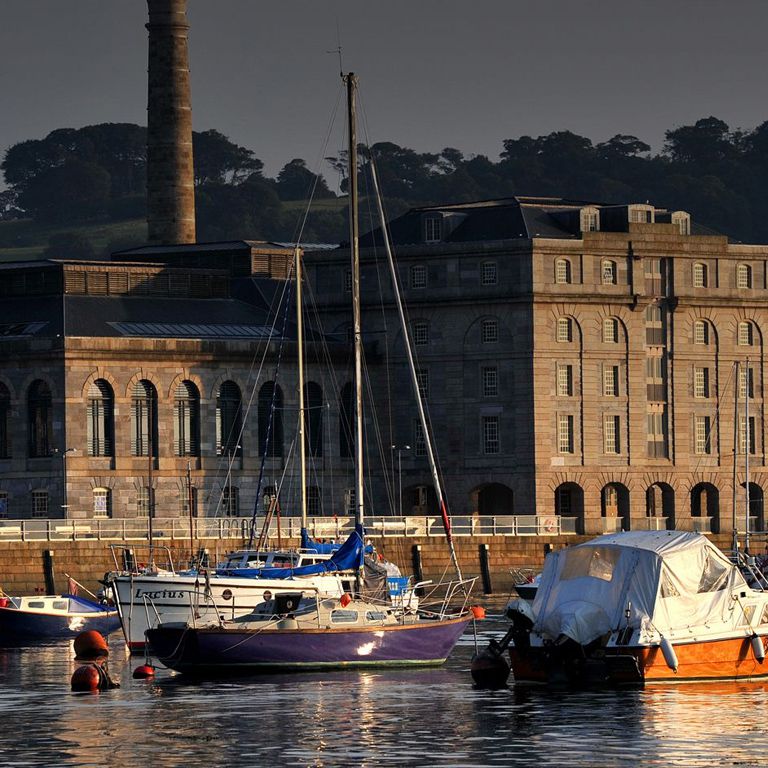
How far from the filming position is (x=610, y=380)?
134750 mm

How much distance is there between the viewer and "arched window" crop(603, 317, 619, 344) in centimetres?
13462

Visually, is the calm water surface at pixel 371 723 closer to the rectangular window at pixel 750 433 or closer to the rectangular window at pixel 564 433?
the rectangular window at pixel 564 433

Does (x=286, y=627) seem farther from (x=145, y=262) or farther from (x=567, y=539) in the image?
(x=145, y=262)

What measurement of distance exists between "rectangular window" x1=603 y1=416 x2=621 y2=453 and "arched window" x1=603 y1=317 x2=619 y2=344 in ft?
13.0

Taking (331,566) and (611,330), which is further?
(611,330)

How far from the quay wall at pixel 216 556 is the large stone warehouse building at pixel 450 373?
1302cm

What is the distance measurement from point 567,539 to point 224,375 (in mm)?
20813

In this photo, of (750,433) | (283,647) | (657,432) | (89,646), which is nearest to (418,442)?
(657,432)

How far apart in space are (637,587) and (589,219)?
7075 centimetres

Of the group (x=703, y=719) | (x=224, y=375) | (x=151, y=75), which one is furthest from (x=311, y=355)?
(x=703, y=719)

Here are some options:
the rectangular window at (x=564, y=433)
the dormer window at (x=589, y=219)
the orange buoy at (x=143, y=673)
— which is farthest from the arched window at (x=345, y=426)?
the orange buoy at (x=143, y=673)

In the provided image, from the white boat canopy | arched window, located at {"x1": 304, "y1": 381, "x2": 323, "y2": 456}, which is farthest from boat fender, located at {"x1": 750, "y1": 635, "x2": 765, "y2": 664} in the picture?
arched window, located at {"x1": 304, "y1": 381, "x2": 323, "y2": 456}

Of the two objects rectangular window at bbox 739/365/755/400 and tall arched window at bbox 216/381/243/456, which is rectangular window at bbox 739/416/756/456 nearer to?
rectangular window at bbox 739/365/755/400

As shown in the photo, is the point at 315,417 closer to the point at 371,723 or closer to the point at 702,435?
the point at 702,435
